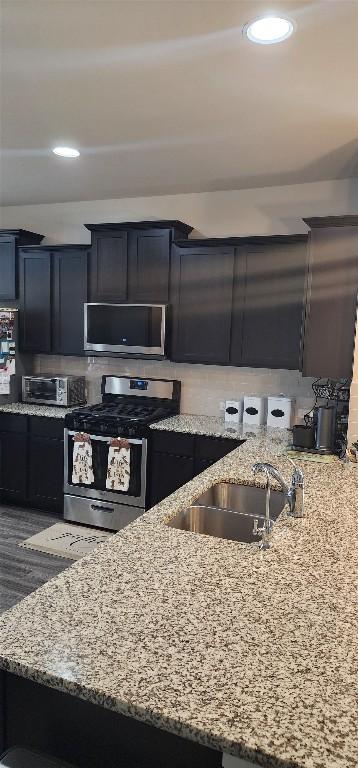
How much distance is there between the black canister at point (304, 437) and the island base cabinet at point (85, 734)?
2.18m

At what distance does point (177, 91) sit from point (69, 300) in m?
2.46

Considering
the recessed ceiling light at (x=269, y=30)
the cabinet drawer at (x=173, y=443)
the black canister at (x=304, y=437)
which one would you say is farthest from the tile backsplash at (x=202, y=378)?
the recessed ceiling light at (x=269, y=30)

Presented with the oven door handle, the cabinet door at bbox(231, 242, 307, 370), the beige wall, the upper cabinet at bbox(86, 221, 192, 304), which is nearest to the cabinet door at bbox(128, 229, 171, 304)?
the upper cabinet at bbox(86, 221, 192, 304)

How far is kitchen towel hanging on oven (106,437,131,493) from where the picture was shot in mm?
3873

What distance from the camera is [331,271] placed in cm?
308

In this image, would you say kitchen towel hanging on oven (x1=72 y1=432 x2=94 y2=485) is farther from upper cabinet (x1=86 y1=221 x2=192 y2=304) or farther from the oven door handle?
upper cabinet (x1=86 y1=221 x2=192 y2=304)

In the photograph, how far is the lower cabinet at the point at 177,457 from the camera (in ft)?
12.0

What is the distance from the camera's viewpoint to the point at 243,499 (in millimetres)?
2389

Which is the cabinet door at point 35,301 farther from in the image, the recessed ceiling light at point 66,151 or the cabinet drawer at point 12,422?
the recessed ceiling light at point 66,151

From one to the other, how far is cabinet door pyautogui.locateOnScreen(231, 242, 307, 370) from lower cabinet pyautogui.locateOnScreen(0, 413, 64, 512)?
5.57 ft

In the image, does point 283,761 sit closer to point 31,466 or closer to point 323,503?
point 323,503

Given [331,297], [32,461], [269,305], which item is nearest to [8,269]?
[32,461]

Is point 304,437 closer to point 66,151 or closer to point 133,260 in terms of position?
point 133,260

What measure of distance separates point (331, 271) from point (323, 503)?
1.57 meters
